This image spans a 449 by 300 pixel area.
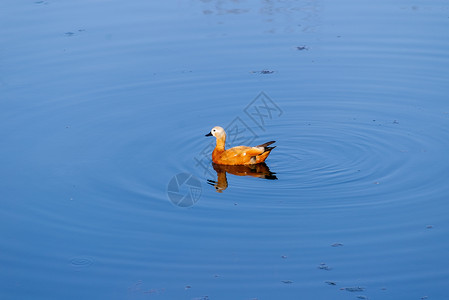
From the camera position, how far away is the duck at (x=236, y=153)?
37.3 ft

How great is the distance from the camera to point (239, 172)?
37.6ft

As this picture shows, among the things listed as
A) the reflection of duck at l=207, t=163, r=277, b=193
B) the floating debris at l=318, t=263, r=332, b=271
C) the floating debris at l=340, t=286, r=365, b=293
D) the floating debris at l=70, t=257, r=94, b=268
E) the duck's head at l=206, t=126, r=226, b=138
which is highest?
the duck's head at l=206, t=126, r=226, b=138

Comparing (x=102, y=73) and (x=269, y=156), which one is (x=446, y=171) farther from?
(x=102, y=73)

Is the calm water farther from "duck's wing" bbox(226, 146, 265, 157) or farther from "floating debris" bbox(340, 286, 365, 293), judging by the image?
"duck's wing" bbox(226, 146, 265, 157)

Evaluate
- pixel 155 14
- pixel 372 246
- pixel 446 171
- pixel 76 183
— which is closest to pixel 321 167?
pixel 446 171

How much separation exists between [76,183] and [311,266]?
428 centimetres

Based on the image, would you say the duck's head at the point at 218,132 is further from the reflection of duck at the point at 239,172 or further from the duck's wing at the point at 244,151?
the reflection of duck at the point at 239,172

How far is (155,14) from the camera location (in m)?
19.1

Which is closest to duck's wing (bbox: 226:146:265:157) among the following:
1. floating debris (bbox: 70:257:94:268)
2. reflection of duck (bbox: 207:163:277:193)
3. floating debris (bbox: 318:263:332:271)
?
reflection of duck (bbox: 207:163:277:193)

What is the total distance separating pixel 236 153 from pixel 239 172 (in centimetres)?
35

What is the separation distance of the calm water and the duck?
0.22 m

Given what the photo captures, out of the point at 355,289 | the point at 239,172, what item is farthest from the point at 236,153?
the point at 355,289

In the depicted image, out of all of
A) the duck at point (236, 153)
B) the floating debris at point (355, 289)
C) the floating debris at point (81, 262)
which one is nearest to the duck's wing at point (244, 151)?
the duck at point (236, 153)

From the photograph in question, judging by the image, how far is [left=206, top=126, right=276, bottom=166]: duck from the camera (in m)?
11.4
